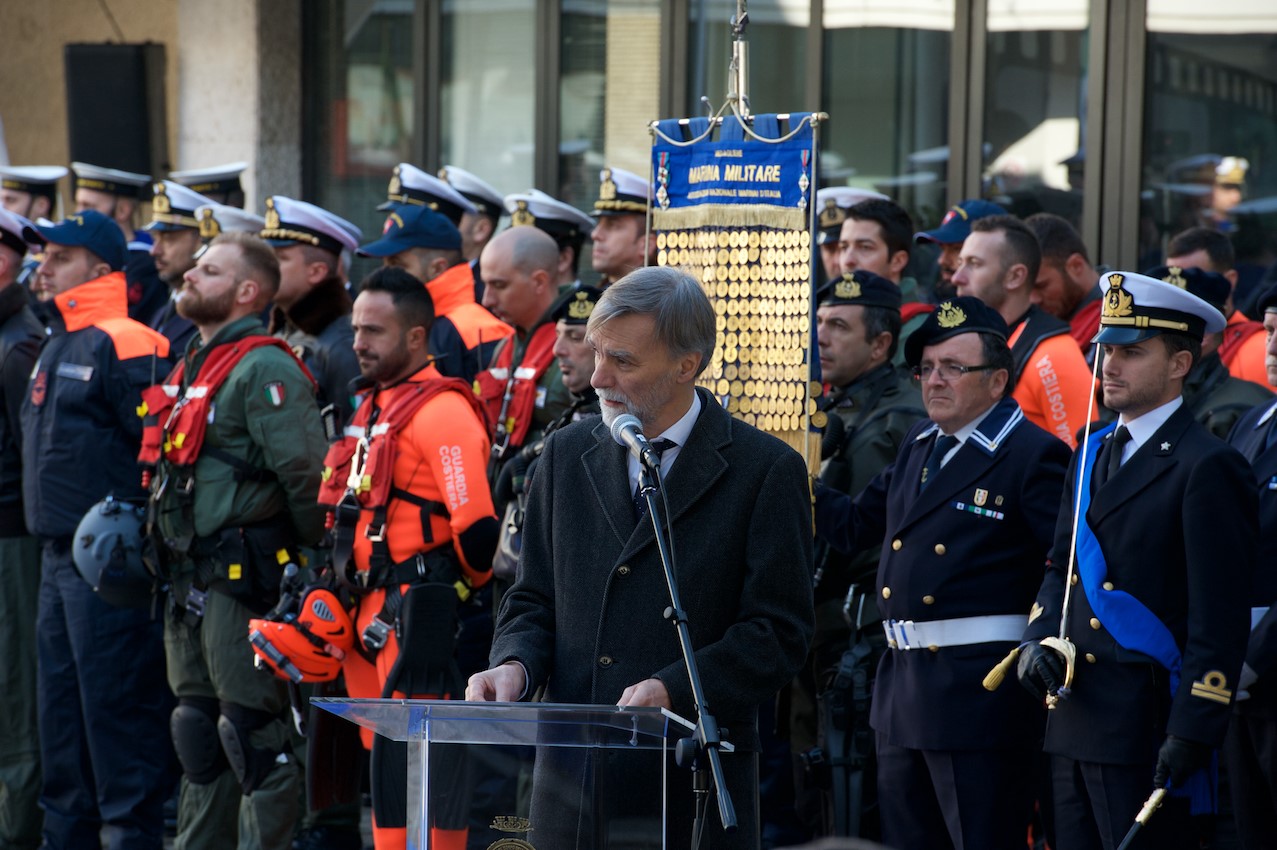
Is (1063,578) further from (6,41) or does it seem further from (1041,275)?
(6,41)

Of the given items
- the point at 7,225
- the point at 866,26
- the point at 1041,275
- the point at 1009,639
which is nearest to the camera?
the point at 1009,639

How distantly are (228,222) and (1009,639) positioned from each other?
4939mm

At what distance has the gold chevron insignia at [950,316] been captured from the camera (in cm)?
536

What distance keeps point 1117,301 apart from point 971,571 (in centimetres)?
89

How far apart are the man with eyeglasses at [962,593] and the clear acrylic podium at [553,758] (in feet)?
5.73

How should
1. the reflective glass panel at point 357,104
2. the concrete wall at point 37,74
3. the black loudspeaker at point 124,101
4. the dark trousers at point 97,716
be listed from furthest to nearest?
the concrete wall at point 37,74, the black loudspeaker at point 124,101, the reflective glass panel at point 357,104, the dark trousers at point 97,716

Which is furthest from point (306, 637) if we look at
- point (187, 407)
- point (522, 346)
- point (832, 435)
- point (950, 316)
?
point (950, 316)

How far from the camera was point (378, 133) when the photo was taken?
11.3 m

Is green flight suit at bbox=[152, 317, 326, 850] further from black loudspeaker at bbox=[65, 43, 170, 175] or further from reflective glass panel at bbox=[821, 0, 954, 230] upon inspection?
black loudspeaker at bbox=[65, 43, 170, 175]

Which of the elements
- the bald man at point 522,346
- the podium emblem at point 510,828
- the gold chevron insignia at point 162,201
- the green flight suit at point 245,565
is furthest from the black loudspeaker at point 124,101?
the podium emblem at point 510,828

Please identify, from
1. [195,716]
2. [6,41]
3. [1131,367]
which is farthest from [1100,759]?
[6,41]

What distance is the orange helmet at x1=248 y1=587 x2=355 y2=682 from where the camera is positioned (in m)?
6.03

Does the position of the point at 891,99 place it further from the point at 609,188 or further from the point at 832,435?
the point at 832,435

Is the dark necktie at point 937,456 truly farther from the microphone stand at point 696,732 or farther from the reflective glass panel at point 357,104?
the reflective glass panel at point 357,104
